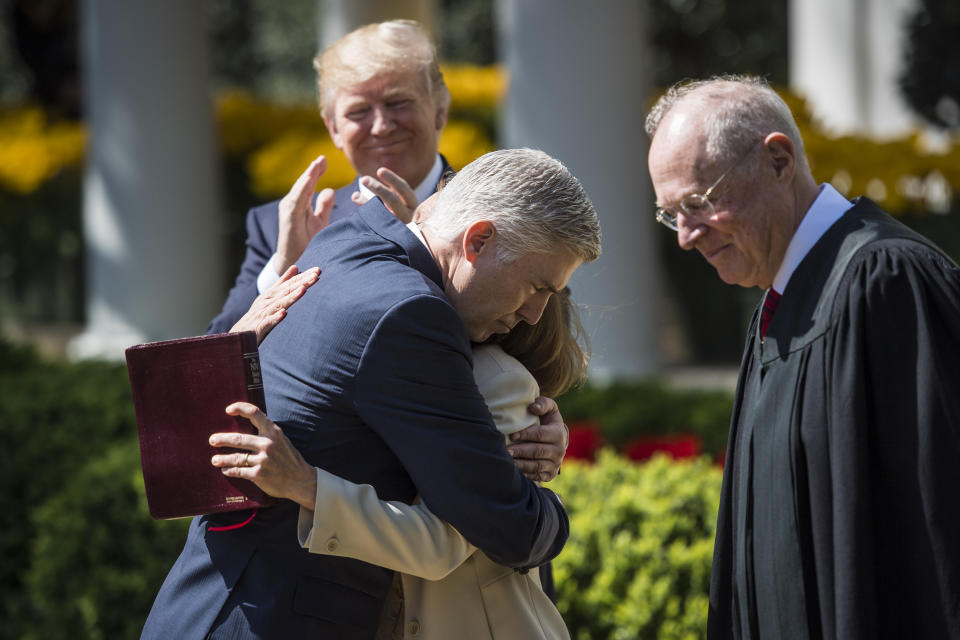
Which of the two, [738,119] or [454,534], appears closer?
[454,534]

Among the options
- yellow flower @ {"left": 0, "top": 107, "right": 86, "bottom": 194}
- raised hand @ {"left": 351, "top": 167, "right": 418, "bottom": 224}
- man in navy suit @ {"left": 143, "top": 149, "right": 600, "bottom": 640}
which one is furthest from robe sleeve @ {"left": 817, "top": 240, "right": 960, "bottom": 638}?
yellow flower @ {"left": 0, "top": 107, "right": 86, "bottom": 194}

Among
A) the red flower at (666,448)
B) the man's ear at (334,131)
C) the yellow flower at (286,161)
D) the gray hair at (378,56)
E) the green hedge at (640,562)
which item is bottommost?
the red flower at (666,448)

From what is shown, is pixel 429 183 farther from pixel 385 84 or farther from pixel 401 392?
pixel 401 392

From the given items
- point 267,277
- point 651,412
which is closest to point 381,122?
point 267,277

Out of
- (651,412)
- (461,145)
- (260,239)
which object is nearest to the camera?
(260,239)

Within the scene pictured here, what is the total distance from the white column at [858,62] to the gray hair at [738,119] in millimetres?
9805

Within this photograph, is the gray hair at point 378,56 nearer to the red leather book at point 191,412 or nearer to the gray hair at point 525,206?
the gray hair at point 525,206

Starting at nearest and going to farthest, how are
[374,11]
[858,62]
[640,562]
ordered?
[640,562] → [858,62] → [374,11]

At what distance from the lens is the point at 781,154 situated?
248 centimetres

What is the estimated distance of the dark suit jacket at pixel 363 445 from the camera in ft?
6.95

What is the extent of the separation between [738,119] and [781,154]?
0.41 ft

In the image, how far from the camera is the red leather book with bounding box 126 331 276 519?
85.0 inches

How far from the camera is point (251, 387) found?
7.11 feet

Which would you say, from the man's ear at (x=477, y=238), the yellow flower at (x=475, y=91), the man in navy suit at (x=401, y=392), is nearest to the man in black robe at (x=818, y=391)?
the man in navy suit at (x=401, y=392)
